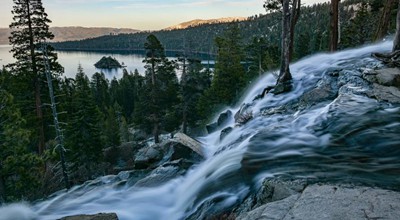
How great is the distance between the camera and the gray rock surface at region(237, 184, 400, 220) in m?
4.21

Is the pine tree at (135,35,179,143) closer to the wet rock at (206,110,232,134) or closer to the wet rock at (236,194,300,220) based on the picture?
the wet rock at (206,110,232,134)

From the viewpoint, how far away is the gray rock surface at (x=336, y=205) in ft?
13.8

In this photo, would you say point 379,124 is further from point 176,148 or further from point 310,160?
point 176,148

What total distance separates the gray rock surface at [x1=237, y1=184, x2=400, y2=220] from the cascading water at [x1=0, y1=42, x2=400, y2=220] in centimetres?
70

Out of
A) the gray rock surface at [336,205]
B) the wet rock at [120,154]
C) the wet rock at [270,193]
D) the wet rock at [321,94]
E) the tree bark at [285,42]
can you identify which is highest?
the tree bark at [285,42]

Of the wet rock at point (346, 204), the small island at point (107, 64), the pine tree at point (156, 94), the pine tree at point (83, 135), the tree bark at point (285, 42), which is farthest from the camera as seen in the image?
the small island at point (107, 64)

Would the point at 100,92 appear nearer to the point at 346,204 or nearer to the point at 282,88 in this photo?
the point at 282,88

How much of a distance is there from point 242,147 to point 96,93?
74.8 meters

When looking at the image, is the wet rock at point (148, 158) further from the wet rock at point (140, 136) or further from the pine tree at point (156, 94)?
the wet rock at point (140, 136)

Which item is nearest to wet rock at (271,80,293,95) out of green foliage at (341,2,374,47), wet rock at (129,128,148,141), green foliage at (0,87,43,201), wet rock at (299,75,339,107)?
wet rock at (299,75,339,107)

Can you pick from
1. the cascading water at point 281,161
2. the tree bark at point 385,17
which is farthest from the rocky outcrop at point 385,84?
the tree bark at point 385,17

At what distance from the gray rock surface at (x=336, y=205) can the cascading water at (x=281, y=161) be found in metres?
0.70

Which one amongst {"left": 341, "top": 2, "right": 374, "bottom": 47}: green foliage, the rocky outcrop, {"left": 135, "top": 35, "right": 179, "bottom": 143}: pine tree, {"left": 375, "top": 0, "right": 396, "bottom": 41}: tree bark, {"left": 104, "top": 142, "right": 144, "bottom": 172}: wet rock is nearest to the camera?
the rocky outcrop

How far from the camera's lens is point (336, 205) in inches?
178
